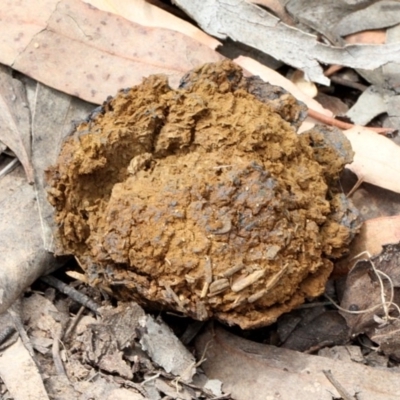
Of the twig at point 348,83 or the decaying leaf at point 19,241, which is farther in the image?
→ the twig at point 348,83

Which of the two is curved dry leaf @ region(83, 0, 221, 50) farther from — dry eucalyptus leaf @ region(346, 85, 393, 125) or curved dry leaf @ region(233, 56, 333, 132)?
dry eucalyptus leaf @ region(346, 85, 393, 125)

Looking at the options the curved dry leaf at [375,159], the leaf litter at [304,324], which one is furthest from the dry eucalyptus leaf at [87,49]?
the curved dry leaf at [375,159]

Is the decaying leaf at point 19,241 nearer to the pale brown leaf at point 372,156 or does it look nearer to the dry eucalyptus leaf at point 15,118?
the dry eucalyptus leaf at point 15,118

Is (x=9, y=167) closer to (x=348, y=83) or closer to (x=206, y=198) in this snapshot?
(x=206, y=198)

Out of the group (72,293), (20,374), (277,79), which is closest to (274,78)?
(277,79)

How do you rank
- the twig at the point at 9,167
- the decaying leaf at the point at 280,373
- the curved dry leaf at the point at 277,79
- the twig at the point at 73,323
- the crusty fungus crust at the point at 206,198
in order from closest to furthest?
the crusty fungus crust at the point at 206,198 → the decaying leaf at the point at 280,373 → the twig at the point at 73,323 → the twig at the point at 9,167 → the curved dry leaf at the point at 277,79

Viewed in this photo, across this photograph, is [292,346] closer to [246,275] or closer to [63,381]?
[246,275]

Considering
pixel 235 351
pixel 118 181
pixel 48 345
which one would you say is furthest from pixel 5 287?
pixel 235 351
